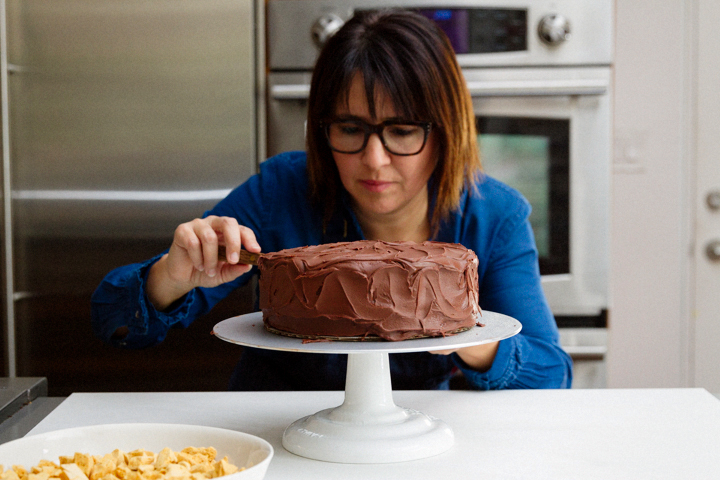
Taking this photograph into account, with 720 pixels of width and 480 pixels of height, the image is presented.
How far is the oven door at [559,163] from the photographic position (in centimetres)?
209

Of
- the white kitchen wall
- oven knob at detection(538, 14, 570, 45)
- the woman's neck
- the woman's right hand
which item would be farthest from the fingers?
the white kitchen wall

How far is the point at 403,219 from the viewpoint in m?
1.51

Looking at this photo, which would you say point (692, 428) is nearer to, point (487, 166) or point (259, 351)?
point (259, 351)

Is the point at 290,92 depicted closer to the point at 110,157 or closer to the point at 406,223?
the point at 110,157

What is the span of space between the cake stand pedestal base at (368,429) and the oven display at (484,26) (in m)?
1.42

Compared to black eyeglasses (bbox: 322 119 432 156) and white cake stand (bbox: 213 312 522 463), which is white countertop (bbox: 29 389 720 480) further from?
black eyeglasses (bbox: 322 119 432 156)

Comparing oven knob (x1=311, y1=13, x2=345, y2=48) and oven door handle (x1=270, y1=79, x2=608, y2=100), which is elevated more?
oven knob (x1=311, y1=13, x2=345, y2=48)

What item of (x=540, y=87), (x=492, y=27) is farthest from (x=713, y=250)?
(x=492, y=27)

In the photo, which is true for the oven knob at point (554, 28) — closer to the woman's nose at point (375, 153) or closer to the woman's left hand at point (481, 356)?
the woman's nose at point (375, 153)

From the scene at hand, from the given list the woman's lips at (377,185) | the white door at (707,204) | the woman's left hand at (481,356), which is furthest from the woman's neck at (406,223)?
the white door at (707,204)

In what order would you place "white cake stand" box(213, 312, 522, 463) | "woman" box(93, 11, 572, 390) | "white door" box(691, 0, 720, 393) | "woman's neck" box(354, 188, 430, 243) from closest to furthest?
"white cake stand" box(213, 312, 522, 463), "woman" box(93, 11, 572, 390), "woman's neck" box(354, 188, 430, 243), "white door" box(691, 0, 720, 393)

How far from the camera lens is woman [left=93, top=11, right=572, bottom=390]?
1233mm

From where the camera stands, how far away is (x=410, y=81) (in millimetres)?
1320

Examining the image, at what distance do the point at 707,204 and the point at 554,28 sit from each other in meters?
0.95
